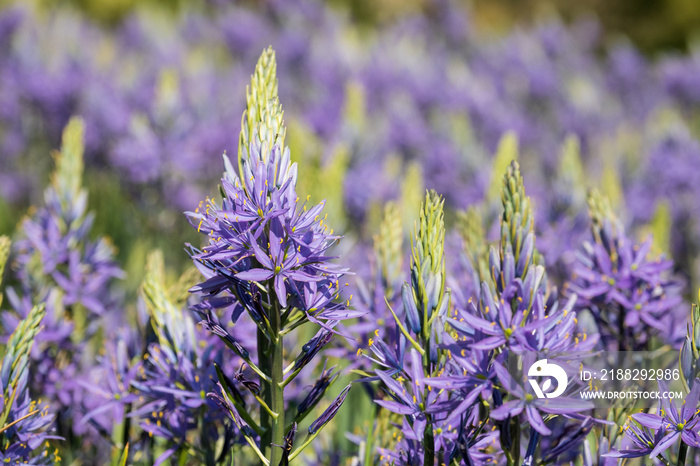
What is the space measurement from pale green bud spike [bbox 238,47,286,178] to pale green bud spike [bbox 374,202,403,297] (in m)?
0.84

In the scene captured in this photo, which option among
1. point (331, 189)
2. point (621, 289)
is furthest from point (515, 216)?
point (331, 189)

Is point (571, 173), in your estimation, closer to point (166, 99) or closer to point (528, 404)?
point (528, 404)

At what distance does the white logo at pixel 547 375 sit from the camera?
1.95 meters

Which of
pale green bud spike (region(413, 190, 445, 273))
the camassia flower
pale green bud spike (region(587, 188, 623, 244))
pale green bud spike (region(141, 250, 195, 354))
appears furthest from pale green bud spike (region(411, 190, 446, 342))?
pale green bud spike (region(587, 188, 623, 244))

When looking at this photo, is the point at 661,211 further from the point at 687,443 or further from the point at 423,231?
the point at 423,231

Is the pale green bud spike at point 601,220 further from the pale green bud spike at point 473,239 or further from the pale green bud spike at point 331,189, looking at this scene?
the pale green bud spike at point 331,189

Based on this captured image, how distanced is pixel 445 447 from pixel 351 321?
1290 millimetres

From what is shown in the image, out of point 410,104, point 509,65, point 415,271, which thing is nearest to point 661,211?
point 415,271

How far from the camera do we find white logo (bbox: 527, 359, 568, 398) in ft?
6.38

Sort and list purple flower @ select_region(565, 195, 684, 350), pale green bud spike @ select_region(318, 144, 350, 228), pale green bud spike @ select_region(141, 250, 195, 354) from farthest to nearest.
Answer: pale green bud spike @ select_region(318, 144, 350, 228), purple flower @ select_region(565, 195, 684, 350), pale green bud spike @ select_region(141, 250, 195, 354)

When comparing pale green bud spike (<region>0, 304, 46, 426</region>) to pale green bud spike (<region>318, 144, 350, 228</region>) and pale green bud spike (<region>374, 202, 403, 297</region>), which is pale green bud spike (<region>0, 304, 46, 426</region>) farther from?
pale green bud spike (<region>318, 144, 350, 228</region>)

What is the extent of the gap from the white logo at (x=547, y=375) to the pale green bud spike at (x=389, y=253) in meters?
0.96

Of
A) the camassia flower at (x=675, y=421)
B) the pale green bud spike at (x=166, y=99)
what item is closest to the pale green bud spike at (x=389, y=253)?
the camassia flower at (x=675, y=421)

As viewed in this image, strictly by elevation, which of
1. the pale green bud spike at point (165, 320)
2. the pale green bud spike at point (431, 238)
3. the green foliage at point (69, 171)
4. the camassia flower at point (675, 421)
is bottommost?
the camassia flower at point (675, 421)
